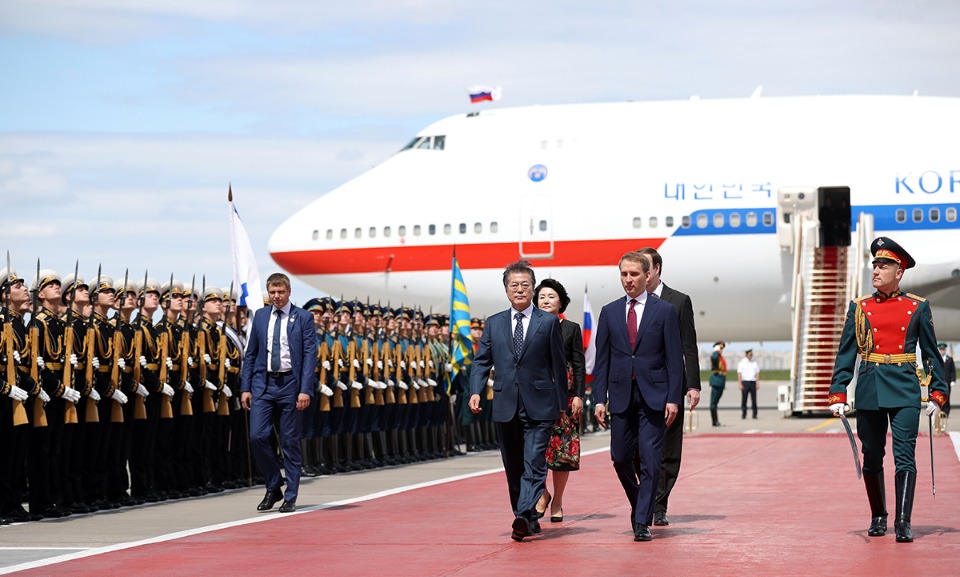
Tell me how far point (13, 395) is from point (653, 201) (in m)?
18.1

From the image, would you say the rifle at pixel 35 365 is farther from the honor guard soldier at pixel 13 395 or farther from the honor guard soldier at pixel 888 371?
the honor guard soldier at pixel 888 371

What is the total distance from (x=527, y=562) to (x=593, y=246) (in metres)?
19.4

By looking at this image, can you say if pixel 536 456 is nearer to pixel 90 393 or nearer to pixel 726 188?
pixel 90 393

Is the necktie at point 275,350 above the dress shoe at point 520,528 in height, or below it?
above

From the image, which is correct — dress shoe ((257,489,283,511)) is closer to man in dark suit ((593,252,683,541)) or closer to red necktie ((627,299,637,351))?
man in dark suit ((593,252,683,541))

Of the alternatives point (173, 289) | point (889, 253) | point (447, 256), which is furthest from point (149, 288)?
point (447, 256)

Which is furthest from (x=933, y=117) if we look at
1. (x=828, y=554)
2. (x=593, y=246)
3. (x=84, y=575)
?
(x=84, y=575)

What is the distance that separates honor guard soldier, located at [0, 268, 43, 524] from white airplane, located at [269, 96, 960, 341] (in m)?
17.2

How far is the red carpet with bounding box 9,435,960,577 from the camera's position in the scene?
7566 millimetres

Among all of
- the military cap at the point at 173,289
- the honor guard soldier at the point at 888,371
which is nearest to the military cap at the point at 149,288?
the military cap at the point at 173,289

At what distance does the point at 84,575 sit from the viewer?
24.3ft

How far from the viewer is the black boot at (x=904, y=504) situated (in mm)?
8344

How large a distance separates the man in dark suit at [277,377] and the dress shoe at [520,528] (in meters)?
2.58

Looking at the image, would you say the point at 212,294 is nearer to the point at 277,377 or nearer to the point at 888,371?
the point at 277,377
